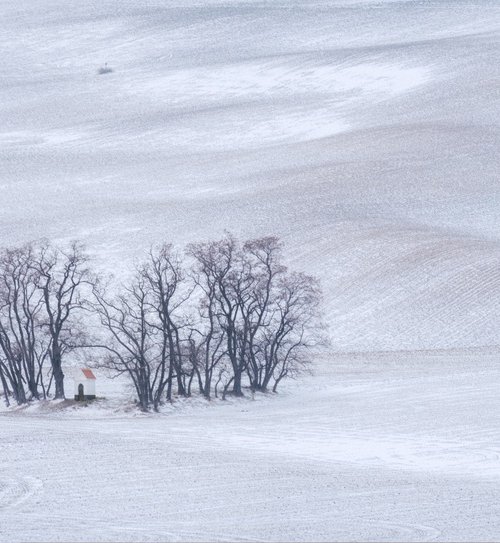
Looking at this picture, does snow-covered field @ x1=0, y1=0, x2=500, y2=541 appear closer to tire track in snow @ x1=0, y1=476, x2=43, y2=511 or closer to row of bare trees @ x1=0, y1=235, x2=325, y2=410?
tire track in snow @ x1=0, y1=476, x2=43, y2=511

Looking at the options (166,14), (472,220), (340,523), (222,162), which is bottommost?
(340,523)

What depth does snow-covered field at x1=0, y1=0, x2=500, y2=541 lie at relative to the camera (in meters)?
16.4

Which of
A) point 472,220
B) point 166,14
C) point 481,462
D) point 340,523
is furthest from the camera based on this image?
point 166,14

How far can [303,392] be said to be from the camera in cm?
3222

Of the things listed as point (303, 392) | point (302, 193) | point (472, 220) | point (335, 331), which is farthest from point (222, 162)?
point (303, 392)

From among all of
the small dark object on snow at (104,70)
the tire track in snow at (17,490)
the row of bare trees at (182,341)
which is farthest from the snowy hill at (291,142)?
the tire track in snow at (17,490)

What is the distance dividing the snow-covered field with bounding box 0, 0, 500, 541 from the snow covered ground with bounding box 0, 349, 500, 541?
0.24 ft

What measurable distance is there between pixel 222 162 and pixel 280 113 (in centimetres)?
1355

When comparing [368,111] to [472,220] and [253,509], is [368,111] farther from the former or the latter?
[253,509]

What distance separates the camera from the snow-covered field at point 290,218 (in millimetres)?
16422

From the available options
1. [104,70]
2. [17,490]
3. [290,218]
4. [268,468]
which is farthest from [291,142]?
[17,490]

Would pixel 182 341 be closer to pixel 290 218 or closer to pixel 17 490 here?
pixel 17 490

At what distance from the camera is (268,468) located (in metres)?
18.8

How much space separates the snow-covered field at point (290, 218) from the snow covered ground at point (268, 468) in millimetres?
73
